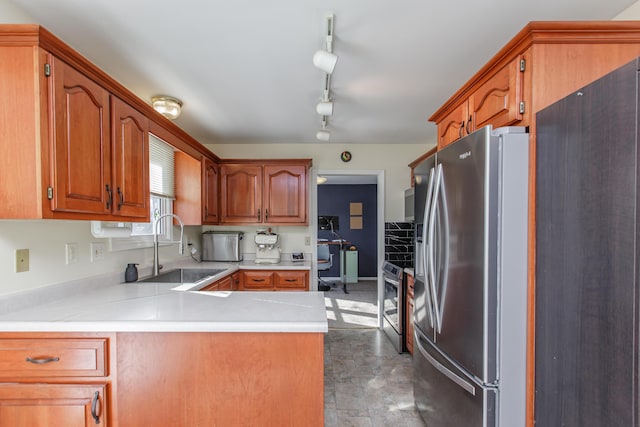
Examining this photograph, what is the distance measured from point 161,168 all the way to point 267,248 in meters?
1.47

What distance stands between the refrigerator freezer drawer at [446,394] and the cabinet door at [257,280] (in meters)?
1.80

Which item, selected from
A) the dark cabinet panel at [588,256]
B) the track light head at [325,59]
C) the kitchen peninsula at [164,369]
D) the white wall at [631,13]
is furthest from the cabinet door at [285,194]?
the white wall at [631,13]

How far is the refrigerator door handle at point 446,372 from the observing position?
1369 mm

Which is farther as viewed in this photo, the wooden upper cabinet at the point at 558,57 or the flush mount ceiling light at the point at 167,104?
the flush mount ceiling light at the point at 167,104

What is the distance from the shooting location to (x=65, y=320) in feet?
4.29

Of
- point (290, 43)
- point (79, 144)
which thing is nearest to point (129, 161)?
point (79, 144)

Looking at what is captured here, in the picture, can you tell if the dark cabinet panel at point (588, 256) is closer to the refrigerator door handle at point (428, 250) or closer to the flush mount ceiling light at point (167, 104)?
the refrigerator door handle at point (428, 250)

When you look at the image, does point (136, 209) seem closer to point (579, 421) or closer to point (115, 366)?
point (115, 366)

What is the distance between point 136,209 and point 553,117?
214 centimetres

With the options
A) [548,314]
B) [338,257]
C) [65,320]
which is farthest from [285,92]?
[338,257]

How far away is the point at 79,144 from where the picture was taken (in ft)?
4.57

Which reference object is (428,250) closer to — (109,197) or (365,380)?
(365,380)

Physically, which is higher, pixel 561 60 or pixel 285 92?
pixel 285 92

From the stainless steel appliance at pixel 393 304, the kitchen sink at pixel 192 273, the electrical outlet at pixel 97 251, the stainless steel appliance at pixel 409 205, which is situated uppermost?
the stainless steel appliance at pixel 409 205
